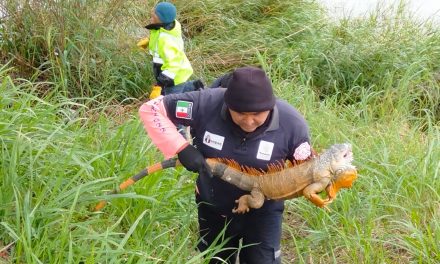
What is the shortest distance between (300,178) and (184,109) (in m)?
0.61

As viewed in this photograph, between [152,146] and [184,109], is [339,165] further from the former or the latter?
[152,146]

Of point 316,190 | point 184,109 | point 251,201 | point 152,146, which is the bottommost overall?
point 152,146

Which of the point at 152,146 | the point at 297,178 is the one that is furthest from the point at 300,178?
the point at 152,146

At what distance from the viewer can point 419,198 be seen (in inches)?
147

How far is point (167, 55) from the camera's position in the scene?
5.21 meters

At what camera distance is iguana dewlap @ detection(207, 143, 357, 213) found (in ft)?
8.78

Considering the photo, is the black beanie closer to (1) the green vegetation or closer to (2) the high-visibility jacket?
(1) the green vegetation

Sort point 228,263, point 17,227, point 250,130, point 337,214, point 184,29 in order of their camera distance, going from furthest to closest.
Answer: point 184,29
point 337,214
point 228,263
point 250,130
point 17,227

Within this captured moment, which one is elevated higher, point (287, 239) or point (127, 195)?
point (127, 195)

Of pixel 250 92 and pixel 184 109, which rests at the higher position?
pixel 250 92

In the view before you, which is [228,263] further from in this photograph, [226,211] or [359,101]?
[359,101]

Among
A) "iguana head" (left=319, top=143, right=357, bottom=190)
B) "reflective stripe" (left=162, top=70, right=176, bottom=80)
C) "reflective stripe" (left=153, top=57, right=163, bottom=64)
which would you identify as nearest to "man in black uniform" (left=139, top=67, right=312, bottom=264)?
"iguana head" (left=319, top=143, right=357, bottom=190)

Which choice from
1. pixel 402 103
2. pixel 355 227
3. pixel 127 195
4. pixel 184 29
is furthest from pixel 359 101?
pixel 127 195

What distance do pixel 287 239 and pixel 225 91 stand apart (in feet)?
4.47
